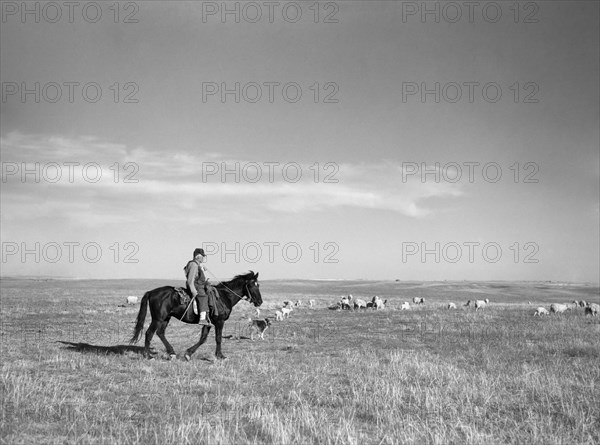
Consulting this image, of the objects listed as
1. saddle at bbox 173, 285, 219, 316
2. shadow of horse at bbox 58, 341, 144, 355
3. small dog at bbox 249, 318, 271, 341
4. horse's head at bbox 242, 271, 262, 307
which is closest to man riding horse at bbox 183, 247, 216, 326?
saddle at bbox 173, 285, 219, 316

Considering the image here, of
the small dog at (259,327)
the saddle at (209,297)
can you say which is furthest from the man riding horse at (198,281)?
the small dog at (259,327)

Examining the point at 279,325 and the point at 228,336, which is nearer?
the point at 228,336

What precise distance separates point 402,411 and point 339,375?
11.0 ft

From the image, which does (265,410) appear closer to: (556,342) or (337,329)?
(556,342)

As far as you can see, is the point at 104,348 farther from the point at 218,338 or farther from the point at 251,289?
the point at 251,289

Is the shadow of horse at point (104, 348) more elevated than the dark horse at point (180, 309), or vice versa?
the dark horse at point (180, 309)

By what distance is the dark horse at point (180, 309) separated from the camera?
44.2 ft

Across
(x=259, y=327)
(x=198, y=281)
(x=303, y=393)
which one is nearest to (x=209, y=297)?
(x=198, y=281)

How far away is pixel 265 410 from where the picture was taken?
7121mm

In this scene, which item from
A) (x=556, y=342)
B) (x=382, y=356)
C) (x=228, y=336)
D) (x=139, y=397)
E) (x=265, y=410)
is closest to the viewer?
(x=265, y=410)

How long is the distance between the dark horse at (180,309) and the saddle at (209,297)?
0.07 m

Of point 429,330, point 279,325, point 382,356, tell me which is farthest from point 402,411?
point 279,325

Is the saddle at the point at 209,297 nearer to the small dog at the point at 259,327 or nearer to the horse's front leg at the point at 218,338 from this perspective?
the horse's front leg at the point at 218,338

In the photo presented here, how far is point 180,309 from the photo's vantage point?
13930 millimetres
